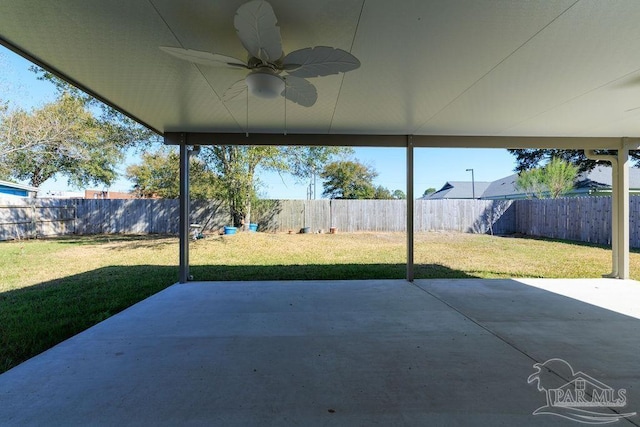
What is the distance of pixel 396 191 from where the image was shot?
29.7 meters

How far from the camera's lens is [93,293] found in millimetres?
4340

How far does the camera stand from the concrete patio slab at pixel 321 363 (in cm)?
166

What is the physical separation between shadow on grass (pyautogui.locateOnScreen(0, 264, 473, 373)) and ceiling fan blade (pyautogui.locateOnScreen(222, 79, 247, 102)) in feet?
8.26

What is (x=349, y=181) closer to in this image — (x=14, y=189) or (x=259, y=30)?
(x=14, y=189)

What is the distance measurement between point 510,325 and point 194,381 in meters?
2.76

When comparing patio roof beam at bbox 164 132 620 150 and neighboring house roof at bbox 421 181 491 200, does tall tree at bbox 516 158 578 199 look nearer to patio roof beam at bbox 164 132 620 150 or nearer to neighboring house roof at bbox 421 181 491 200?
patio roof beam at bbox 164 132 620 150

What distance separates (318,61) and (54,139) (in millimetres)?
12759

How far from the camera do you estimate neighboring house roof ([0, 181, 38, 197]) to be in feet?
34.9

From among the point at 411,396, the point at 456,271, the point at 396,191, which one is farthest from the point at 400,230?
the point at 396,191

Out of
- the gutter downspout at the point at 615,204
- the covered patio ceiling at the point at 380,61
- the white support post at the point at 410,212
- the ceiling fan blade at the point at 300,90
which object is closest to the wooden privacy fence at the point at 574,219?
the gutter downspout at the point at 615,204

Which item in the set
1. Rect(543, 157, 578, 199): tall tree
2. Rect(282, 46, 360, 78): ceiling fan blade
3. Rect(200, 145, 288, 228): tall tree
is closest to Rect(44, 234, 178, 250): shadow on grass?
Rect(200, 145, 288, 228): tall tree

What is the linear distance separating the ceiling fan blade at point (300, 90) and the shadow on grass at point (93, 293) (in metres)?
2.84

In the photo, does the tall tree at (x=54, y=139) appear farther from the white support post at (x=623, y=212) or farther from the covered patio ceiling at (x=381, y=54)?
the white support post at (x=623, y=212)

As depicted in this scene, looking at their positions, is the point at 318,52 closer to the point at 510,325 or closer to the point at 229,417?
the point at 229,417
